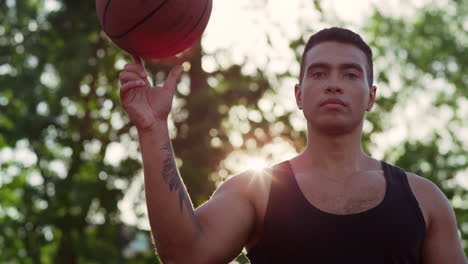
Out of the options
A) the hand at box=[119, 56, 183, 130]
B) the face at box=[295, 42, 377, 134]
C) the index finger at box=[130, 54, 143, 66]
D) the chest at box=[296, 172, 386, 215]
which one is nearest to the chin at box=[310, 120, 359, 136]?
the face at box=[295, 42, 377, 134]

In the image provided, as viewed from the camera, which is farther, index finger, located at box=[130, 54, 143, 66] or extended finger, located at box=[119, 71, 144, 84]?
index finger, located at box=[130, 54, 143, 66]

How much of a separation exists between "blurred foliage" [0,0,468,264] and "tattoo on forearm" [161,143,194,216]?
10512mm

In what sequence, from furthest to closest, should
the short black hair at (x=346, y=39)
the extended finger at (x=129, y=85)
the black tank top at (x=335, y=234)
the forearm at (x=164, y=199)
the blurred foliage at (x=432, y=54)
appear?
the blurred foliage at (x=432, y=54) → the short black hair at (x=346, y=39) → the black tank top at (x=335, y=234) → the extended finger at (x=129, y=85) → the forearm at (x=164, y=199)

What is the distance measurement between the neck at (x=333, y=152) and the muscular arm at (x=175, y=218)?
2.37 ft

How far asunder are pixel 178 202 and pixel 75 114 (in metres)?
14.7

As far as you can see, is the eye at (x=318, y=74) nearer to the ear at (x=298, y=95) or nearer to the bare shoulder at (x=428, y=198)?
the ear at (x=298, y=95)

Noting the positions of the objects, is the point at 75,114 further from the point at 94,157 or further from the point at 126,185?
the point at 126,185

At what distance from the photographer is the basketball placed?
386 centimetres

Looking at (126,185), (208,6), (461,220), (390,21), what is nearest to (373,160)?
(208,6)

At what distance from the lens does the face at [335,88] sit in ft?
12.2

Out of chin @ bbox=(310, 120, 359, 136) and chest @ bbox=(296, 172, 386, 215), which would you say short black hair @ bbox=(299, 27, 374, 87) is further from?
chest @ bbox=(296, 172, 386, 215)

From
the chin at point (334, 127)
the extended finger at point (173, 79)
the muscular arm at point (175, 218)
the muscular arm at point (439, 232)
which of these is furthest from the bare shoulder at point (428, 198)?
the extended finger at point (173, 79)

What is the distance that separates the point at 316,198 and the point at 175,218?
2.87 ft

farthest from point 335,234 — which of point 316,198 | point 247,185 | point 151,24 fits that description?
point 151,24
